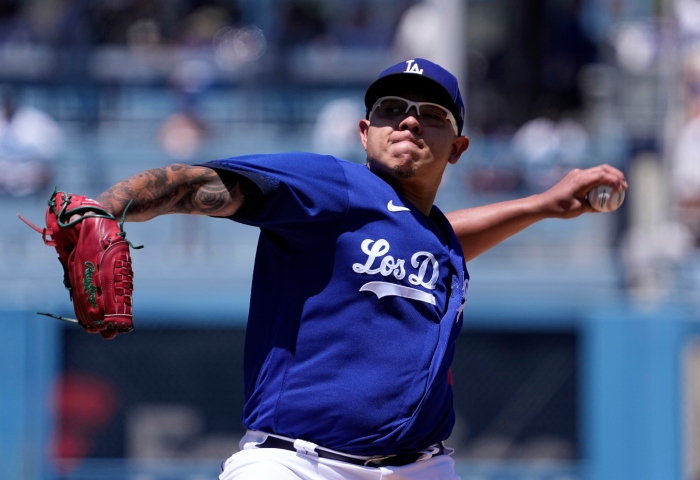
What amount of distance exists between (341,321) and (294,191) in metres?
0.38

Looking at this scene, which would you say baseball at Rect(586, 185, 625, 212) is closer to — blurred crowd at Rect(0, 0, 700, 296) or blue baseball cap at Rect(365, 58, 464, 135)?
blue baseball cap at Rect(365, 58, 464, 135)

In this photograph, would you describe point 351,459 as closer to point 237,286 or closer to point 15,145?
point 237,286

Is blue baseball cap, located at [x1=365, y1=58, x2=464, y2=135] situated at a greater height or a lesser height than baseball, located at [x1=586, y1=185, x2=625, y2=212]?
greater

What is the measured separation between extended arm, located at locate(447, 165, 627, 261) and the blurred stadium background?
354cm

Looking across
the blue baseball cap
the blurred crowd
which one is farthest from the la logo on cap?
the blurred crowd

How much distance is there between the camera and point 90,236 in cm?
237

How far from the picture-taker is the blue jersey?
9.37 feet

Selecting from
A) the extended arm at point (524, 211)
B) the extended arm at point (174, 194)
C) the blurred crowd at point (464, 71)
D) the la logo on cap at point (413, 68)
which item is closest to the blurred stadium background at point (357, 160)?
the blurred crowd at point (464, 71)

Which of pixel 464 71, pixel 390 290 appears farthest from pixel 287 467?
pixel 464 71

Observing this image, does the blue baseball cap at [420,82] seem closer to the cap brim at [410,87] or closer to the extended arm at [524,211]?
the cap brim at [410,87]

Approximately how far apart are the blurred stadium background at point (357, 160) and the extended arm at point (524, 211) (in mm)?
3536

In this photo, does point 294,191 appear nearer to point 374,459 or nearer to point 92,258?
point 92,258

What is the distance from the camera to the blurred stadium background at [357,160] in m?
6.95

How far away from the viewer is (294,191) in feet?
9.07
